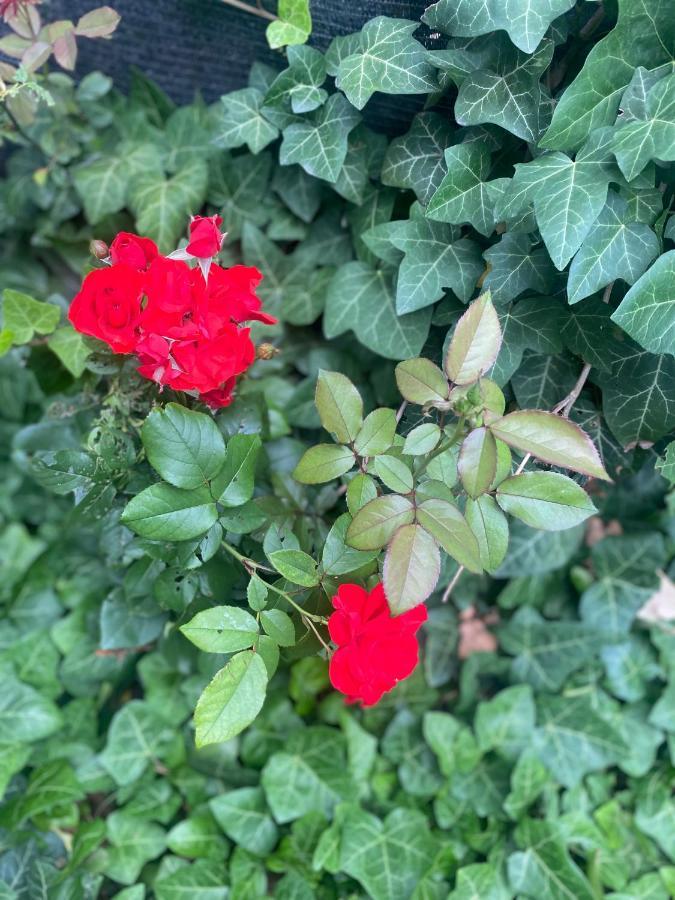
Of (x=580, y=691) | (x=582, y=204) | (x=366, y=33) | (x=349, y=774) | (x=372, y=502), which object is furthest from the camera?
(x=580, y=691)

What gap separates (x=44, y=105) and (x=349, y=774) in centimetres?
132

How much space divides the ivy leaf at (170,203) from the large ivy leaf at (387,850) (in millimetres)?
1033

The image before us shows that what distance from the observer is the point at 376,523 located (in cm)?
78

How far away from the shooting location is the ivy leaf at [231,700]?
0.78 metres

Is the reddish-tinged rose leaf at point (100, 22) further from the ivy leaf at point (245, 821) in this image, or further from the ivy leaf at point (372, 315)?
the ivy leaf at point (245, 821)

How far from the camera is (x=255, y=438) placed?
914mm

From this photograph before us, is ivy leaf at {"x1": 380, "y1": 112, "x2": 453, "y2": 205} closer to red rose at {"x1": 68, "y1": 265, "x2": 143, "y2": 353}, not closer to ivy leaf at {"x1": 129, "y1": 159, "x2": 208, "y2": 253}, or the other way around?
ivy leaf at {"x1": 129, "y1": 159, "x2": 208, "y2": 253}

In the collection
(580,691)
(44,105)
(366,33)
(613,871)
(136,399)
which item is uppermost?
(366,33)

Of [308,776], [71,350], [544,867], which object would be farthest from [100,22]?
[544,867]

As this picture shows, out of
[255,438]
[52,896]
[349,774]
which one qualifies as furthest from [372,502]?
[52,896]

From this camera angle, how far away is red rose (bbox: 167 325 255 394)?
84 centimetres

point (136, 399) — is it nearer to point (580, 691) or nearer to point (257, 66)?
point (257, 66)

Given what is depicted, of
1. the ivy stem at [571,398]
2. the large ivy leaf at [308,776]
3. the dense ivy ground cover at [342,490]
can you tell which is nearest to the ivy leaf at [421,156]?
the dense ivy ground cover at [342,490]

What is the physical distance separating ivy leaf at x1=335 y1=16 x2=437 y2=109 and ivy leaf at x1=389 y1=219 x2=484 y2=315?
0.18 meters
